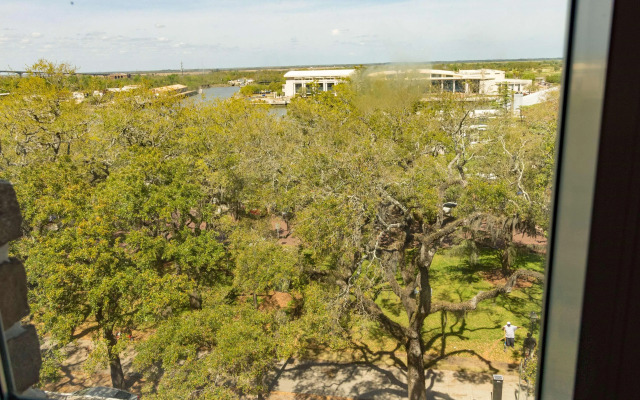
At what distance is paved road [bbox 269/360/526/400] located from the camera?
650 cm

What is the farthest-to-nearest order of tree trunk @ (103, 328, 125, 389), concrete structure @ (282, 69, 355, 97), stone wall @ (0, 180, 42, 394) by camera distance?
concrete structure @ (282, 69, 355, 97) < tree trunk @ (103, 328, 125, 389) < stone wall @ (0, 180, 42, 394)

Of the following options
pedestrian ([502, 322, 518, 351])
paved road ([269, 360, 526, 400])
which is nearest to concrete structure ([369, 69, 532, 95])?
pedestrian ([502, 322, 518, 351])

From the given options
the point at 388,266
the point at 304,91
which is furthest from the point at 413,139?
the point at 304,91

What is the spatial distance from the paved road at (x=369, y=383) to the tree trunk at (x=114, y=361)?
2.06m

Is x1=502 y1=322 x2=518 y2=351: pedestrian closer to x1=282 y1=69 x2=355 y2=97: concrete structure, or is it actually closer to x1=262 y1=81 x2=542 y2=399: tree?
x1=262 y1=81 x2=542 y2=399: tree

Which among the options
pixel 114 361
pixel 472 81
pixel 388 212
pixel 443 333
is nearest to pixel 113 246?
pixel 114 361

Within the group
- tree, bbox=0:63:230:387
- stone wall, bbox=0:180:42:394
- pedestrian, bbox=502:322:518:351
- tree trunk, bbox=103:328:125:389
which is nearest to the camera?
stone wall, bbox=0:180:42:394

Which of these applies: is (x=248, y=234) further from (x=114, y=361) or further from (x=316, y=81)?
(x=316, y=81)

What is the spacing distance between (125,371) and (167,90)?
8.42 meters

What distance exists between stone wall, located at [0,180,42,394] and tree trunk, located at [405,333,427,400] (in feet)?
17.0

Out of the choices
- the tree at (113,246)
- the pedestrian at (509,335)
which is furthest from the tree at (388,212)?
the tree at (113,246)

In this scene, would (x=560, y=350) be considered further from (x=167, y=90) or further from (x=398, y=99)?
(x=167, y=90)

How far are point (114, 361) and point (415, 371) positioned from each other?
378 centimetres

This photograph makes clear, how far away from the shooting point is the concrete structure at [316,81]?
51.9 feet
